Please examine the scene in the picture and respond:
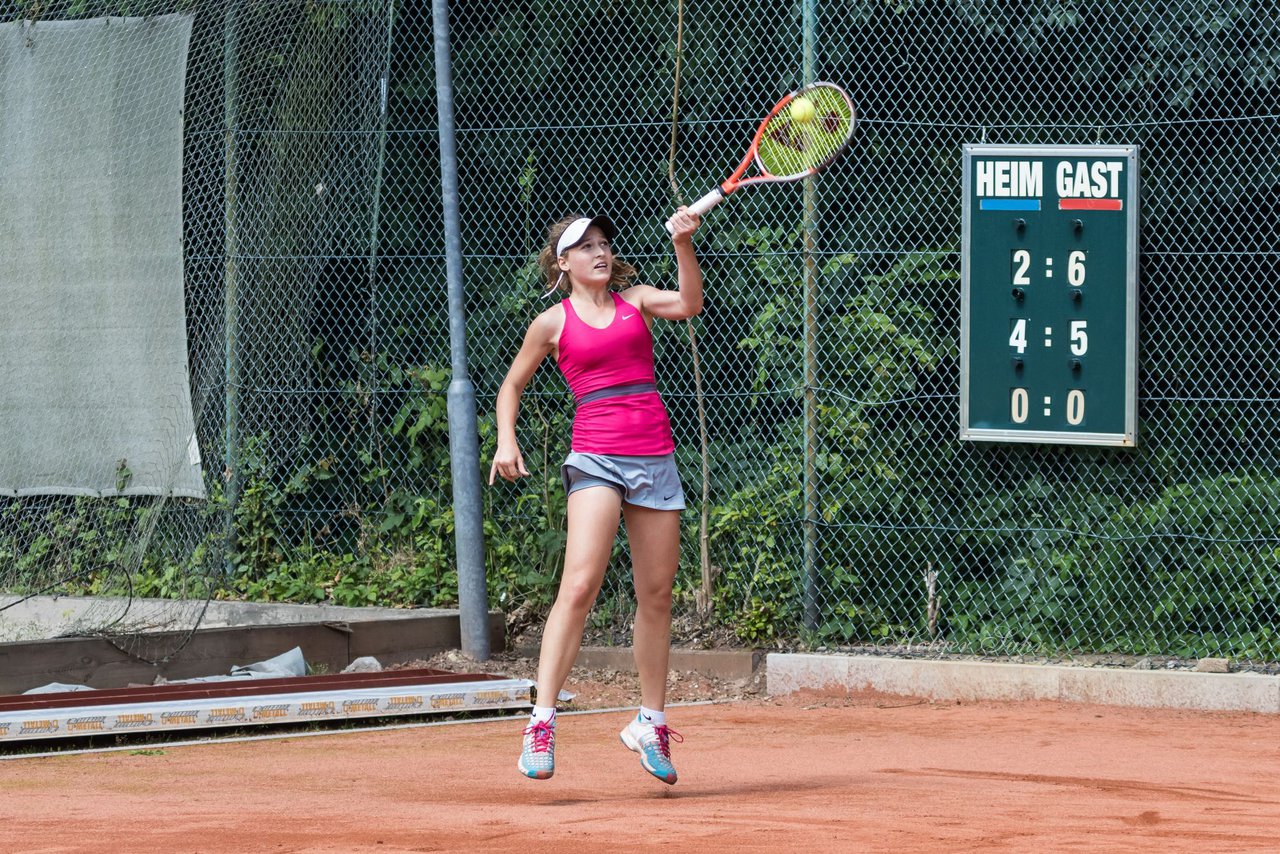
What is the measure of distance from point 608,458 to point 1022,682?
10.2 ft

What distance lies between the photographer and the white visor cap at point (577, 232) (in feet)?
19.4

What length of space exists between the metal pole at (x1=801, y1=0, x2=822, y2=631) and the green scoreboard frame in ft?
2.44

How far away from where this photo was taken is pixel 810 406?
8.66m

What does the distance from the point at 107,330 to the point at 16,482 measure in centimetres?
105

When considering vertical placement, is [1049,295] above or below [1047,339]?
above

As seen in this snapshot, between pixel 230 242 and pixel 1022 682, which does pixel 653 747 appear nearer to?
pixel 1022 682

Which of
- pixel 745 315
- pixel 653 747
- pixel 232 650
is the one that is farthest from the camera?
pixel 745 315

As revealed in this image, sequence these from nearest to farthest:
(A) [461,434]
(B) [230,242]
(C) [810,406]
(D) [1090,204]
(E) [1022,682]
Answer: (E) [1022,682] < (D) [1090,204] < (C) [810,406] < (A) [461,434] < (B) [230,242]

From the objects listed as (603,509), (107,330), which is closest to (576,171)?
(107,330)

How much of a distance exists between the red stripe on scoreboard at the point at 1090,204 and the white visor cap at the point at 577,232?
10.2 feet

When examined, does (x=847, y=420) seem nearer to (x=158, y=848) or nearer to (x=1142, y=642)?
(x=1142, y=642)

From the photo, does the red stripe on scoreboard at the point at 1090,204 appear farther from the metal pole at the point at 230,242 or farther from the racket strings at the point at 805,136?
the metal pole at the point at 230,242

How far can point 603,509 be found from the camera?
5.75 meters

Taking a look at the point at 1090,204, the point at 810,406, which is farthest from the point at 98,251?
the point at 1090,204
